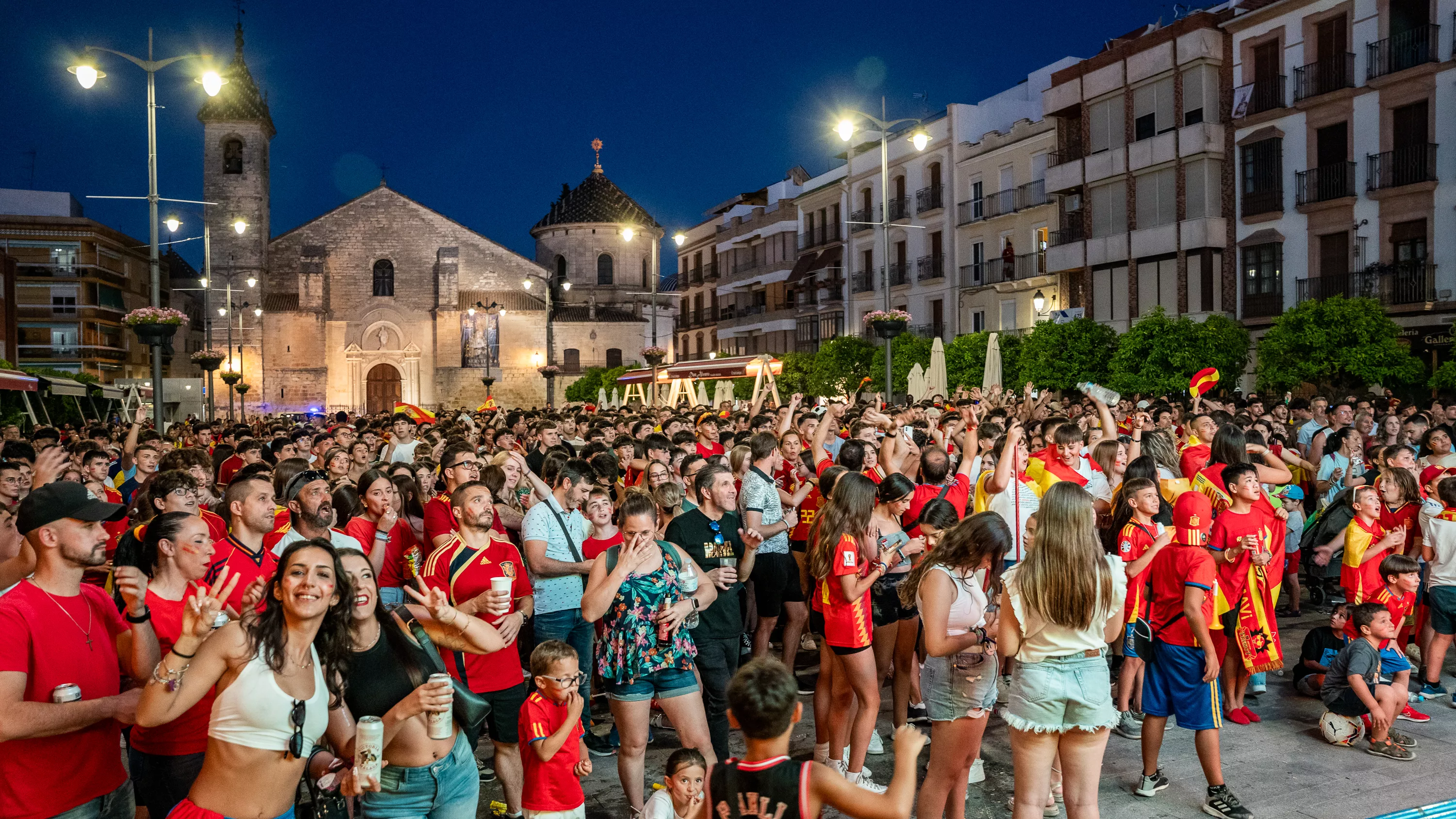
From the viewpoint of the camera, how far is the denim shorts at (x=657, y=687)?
5.01 metres

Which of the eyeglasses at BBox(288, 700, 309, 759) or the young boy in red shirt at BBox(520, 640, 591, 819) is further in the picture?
the young boy in red shirt at BBox(520, 640, 591, 819)

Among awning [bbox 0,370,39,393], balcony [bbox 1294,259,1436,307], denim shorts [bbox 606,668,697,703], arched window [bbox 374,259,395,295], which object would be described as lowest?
denim shorts [bbox 606,668,697,703]

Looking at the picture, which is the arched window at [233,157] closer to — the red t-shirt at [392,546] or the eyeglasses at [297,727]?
the red t-shirt at [392,546]

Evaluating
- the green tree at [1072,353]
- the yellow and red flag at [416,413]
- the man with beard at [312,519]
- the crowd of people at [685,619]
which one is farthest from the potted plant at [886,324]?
the man with beard at [312,519]

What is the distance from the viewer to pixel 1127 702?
671 centimetres

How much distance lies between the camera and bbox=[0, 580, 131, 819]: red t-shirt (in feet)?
11.2

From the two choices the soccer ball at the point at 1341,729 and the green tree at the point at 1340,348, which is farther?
the green tree at the point at 1340,348

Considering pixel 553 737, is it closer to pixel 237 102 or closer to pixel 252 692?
pixel 252 692

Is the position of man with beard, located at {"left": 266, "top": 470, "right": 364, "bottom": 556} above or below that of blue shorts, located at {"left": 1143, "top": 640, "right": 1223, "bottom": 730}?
above

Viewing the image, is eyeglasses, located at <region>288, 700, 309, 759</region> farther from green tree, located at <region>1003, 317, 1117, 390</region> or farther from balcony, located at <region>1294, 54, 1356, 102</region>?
balcony, located at <region>1294, 54, 1356, 102</region>

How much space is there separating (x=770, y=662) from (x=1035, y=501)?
4.41 m

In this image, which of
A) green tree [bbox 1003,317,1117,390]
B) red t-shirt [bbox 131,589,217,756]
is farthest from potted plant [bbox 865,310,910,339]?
red t-shirt [bbox 131,589,217,756]

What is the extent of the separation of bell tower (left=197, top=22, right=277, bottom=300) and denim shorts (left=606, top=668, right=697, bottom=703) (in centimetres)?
5630

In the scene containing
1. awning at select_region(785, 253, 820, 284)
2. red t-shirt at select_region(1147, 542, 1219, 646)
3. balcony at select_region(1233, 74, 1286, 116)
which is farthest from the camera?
awning at select_region(785, 253, 820, 284)
